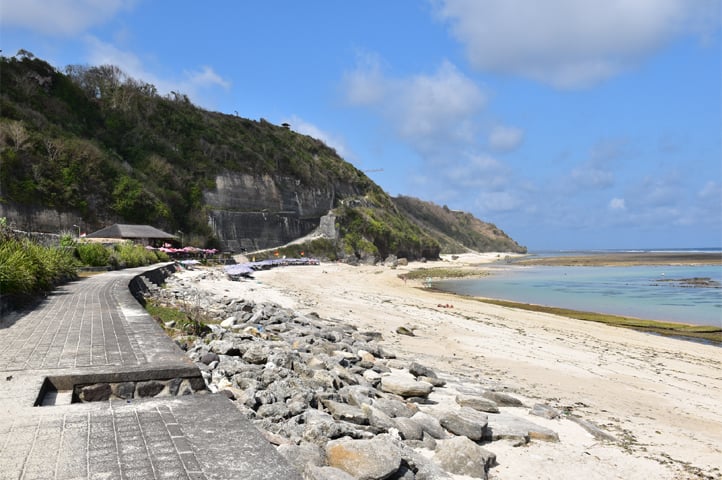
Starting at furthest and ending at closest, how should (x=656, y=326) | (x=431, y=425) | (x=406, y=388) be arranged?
(x=656, y=326) < (x=406, y=388) < (x=431, y=425)

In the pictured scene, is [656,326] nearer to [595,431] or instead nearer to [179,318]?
[595,431]

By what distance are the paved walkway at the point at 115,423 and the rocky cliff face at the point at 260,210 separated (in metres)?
47.3

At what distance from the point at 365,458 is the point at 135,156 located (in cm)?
5520

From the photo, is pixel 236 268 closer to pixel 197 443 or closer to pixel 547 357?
pixel 547 357

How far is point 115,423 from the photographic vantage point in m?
3.62

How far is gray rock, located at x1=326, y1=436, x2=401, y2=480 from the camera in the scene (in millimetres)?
3707

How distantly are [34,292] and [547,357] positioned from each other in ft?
40.0

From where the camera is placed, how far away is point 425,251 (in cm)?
8275

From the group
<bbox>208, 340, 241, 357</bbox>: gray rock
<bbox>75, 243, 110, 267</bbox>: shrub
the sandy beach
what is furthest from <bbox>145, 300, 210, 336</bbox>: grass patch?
<bbox>75, 243, 110, 267</bbox>: shrub

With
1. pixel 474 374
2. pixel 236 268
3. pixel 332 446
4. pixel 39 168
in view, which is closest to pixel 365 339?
pixel 474 374

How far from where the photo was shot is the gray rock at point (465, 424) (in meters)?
5.39

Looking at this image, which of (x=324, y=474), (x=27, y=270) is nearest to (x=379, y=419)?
(x=324, y=474)

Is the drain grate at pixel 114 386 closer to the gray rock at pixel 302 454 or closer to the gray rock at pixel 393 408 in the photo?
the gray rock at pixel 302 454

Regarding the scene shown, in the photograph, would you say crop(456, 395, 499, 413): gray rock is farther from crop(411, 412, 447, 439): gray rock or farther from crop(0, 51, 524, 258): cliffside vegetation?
crop(0, 51, 524, 258): cliffside vegetation
